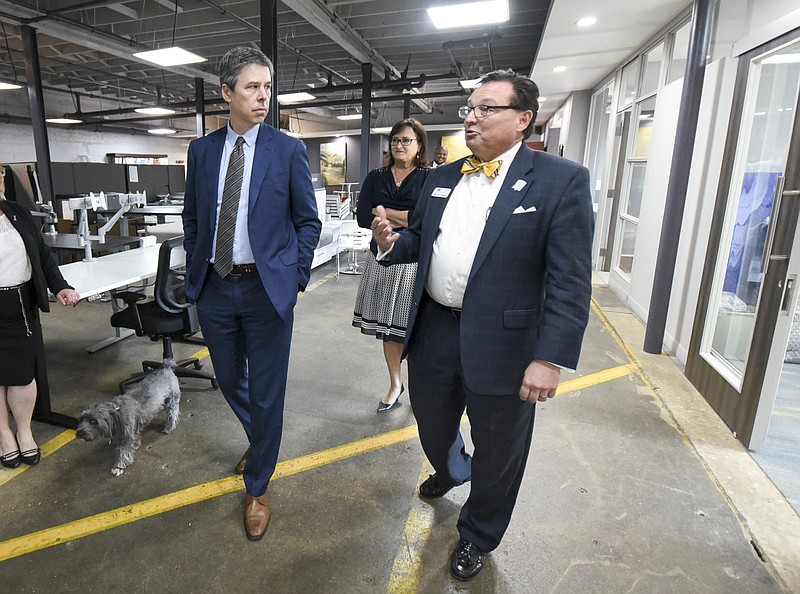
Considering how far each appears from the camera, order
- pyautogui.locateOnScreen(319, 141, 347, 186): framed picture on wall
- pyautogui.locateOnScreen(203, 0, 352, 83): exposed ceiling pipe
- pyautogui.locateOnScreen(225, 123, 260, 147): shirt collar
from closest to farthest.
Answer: pyautogui.locateOnScreen(225, 123, 260, 147): shirt collar → pyautogui.locateOnScreen(203, 0, 352, 83): exposed ceiling pipe → pyautogui.locateOnScreen(319, 141, 347, 186): framed picture on wall

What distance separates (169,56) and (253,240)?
17.3ft

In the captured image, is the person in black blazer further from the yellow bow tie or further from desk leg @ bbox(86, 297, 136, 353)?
the yellow bow tie

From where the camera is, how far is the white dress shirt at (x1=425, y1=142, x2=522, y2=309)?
4.47 feet

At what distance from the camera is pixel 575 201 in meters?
1.25

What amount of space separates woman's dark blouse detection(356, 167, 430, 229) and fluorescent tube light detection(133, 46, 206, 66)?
4.36 m

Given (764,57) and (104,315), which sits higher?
(764,57)

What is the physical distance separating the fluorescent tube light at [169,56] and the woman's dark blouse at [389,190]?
14.3ft

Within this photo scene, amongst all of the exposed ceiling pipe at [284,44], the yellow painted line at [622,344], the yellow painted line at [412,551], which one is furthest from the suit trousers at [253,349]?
the exposed ceiling pipe at [284,44]

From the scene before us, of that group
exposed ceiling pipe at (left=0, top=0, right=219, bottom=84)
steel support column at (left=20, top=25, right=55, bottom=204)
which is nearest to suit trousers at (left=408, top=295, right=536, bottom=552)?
exposed ceiling pipe at (left=0, top=0, right=219, bottom=84)

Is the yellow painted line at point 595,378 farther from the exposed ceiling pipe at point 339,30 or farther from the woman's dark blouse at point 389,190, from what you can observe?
the exposed ceiling pipe at point 339,30

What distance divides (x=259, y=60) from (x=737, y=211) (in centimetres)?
285

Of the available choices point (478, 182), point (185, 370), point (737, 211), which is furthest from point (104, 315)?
point (737, 211)

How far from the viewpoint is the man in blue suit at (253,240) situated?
1646 mm

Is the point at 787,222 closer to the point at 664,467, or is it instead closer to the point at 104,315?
the point at 664,467
